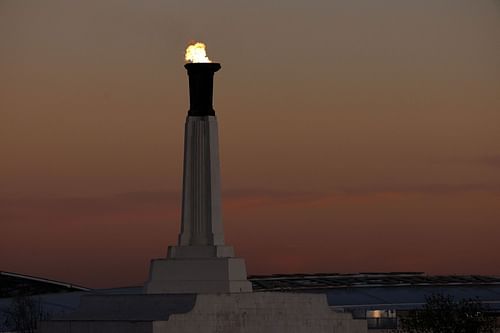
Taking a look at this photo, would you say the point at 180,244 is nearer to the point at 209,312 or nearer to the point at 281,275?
the point at 209,312

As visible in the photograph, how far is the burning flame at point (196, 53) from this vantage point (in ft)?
320

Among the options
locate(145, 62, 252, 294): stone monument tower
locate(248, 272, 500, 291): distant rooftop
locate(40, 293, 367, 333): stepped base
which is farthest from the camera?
locate(248, 272, 500, 291): distant rooftop

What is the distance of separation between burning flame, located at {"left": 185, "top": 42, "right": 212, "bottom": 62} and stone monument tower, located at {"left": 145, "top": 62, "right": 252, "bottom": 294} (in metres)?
1.12

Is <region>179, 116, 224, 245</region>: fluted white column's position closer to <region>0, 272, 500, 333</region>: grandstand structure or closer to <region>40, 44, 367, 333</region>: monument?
<region>40, 44, 367, 333</region>: monument

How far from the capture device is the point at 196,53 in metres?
97.6

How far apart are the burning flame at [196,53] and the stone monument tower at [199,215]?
3.67ft

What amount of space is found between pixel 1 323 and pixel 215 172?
3500cm

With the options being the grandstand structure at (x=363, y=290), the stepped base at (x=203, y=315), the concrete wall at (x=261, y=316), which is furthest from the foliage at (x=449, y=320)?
the stepped base at (x=203, y=315)

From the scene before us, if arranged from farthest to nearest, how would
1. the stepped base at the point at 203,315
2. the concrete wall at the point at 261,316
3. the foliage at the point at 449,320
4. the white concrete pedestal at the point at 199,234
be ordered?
the foliage at the point at 449,320 < the white concrete pedestal at the point at 199,234 < the concrete wall at the point at 261,316 < the stepped base at the point at 203,315

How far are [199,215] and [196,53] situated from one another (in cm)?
891

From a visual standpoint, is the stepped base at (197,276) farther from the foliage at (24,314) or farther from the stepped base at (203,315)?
the foliage at (24,314)

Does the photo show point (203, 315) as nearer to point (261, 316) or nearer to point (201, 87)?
point (261, 316)

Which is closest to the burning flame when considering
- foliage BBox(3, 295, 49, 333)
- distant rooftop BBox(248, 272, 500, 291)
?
foliage BBox(3, 295, 49, 333)

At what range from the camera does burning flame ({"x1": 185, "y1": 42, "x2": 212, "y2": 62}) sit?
320 ft
